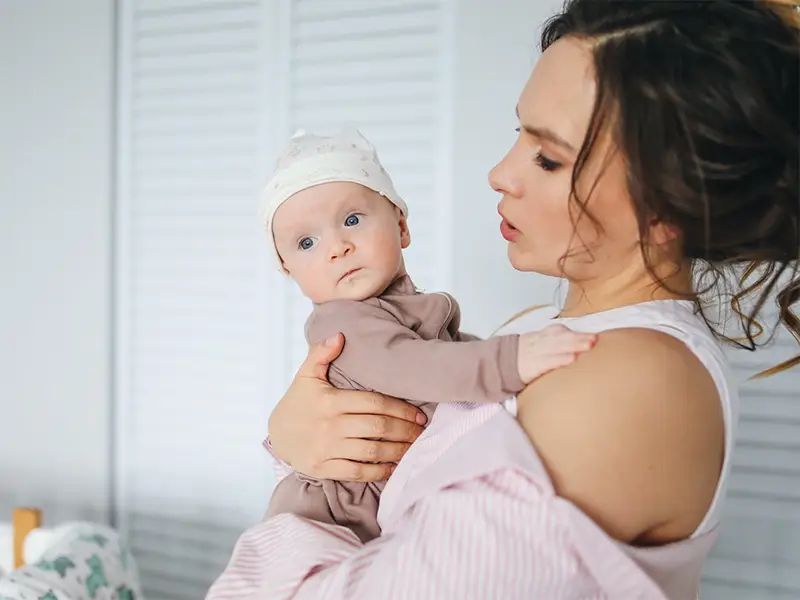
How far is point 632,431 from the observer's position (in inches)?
27.8

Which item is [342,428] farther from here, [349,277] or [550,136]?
[550,136]

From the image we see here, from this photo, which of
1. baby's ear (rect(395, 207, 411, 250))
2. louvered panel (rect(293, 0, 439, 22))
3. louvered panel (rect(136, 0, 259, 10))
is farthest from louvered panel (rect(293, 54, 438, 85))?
baby's ear (rect(395, 207, 411, 250))

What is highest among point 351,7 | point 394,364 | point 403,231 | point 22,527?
point 351,7

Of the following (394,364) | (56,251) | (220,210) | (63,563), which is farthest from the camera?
(56,251)

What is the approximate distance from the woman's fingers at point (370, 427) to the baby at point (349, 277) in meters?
0.04

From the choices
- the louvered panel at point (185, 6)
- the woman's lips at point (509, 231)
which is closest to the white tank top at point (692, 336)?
the woman's lips at point (509, 231)

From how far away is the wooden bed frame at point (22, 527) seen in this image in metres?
1.74

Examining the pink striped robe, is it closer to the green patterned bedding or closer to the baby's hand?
the baby's hand

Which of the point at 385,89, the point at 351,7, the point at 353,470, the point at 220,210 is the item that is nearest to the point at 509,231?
the point at 353,470

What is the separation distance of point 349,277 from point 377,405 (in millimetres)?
168

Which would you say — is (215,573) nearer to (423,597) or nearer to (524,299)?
(524,299)

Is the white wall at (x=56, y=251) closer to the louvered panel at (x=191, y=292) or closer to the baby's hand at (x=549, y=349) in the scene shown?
the louvered panel at (x=191, y=292)

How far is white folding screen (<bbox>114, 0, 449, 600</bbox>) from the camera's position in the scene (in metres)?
1.95

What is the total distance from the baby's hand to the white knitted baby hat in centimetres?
36
